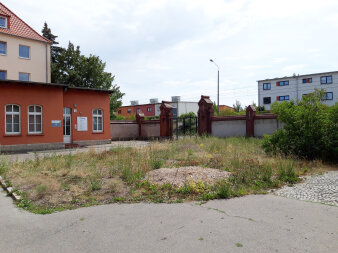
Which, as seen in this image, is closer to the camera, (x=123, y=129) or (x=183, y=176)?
(x=183, y=176)

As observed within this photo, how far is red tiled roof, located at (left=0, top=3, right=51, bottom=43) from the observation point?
3004cm

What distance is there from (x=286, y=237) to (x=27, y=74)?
33244 millimetres

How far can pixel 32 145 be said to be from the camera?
1827 centimetres

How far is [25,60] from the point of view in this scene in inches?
1224

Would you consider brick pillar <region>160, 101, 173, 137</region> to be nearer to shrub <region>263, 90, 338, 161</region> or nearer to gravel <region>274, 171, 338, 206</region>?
shrub <region>263, 90, 338, 161</region>

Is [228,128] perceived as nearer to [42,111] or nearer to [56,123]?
[56,123]

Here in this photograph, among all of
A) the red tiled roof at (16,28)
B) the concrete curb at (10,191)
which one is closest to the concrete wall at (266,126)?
the concrete curb at (10,191)

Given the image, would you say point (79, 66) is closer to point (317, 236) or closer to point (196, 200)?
point (196, 200)

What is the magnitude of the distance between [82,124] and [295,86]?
49461 millimetres

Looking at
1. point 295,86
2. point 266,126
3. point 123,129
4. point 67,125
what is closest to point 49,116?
point 67,125

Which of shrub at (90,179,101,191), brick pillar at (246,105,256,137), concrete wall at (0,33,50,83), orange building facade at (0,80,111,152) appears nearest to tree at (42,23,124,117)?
concrete wall at (0,33,50,83)

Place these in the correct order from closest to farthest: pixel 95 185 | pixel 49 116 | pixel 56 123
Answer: pixel 95 185
pixel 49 116
pixel 56 123

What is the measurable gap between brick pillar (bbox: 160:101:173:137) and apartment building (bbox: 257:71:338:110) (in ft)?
101

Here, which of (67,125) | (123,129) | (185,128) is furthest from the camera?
(185,128)
